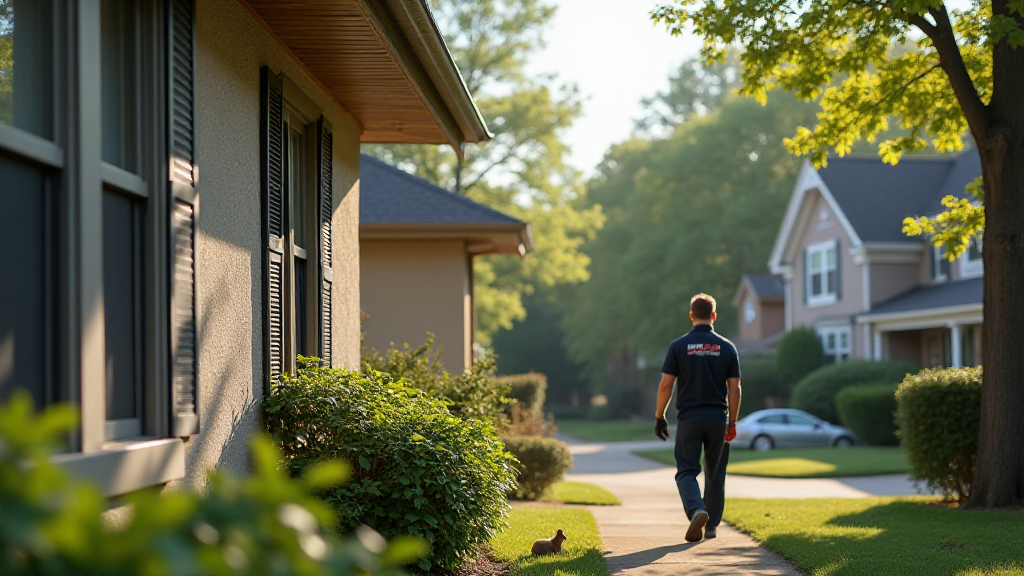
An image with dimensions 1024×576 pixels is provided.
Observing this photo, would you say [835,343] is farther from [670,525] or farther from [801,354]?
[670,525]

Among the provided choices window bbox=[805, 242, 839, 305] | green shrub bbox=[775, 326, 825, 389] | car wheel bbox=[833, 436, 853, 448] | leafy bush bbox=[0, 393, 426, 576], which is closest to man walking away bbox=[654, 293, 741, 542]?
leafy bush bbox=[0, 393, 426, 576]

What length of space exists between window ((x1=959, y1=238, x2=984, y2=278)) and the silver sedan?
5.62m

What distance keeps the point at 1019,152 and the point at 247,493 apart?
10276 millimetres

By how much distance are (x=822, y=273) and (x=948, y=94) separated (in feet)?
81.7

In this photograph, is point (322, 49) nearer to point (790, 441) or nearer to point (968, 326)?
point (790, 441)

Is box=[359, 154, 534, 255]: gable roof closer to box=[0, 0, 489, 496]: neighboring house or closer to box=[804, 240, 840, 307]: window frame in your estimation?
box=[0, 0, 489, 496]: neighboring house

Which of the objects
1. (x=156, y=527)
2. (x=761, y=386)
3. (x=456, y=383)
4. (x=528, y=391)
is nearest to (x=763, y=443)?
(x=761, y=386)

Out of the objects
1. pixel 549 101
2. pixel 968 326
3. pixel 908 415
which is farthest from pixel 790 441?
pixel 908 415

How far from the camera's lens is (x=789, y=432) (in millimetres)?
29391

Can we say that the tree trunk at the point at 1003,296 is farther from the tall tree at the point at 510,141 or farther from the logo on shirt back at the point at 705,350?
the tall tree at the point at 510,141

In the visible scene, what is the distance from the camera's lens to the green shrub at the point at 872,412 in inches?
1091

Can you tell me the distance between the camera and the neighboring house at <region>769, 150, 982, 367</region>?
30.9m

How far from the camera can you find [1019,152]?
409 inches

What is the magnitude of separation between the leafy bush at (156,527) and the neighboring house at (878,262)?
A: 2938cm
